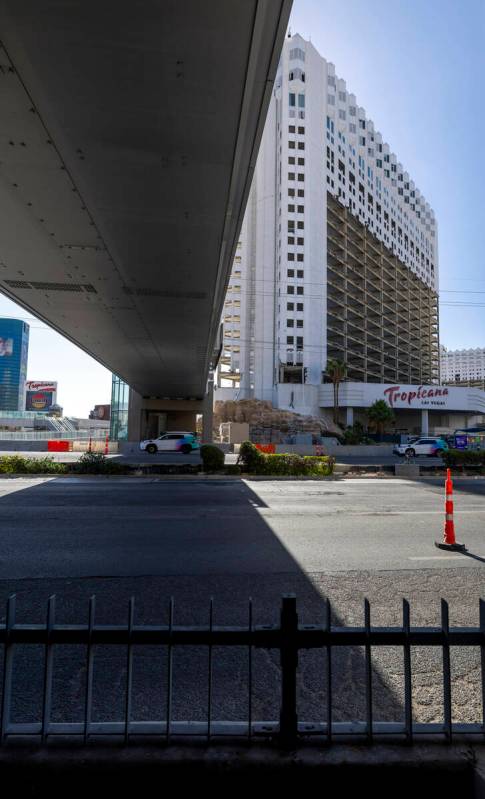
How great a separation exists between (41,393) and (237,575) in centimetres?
16270

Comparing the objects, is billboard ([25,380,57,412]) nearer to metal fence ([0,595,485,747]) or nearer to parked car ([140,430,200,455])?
parked car ([140,430,200,455])

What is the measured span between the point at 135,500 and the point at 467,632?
36.0ft

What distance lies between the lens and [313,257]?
6800 centimetres

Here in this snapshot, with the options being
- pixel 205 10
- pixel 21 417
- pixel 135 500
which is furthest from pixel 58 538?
pixel 21 417

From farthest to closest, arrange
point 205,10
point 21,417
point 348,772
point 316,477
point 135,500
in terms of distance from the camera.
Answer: point 21,417 → point 316,477 → point 135,500 → point 205,10 → point 348,772

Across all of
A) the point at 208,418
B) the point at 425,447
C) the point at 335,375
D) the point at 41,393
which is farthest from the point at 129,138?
the point at 41,393

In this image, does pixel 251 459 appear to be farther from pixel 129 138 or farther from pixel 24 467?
pixel 129 138

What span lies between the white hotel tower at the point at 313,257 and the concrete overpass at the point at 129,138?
5194 centimetres

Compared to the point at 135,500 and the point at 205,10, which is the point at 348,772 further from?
the point at 135,500

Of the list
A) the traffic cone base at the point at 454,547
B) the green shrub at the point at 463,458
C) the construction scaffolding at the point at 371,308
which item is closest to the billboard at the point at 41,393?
the construction scaffolding at the point at 371,308

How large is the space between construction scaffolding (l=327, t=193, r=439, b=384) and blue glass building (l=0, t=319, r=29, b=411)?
12663 cm

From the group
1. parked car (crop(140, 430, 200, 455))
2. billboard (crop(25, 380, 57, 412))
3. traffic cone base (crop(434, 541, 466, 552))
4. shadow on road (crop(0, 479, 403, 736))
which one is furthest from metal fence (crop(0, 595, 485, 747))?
billboard (crop(25, 380, 57, 412))

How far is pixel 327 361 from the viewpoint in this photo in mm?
67500

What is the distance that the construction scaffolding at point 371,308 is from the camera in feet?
246
